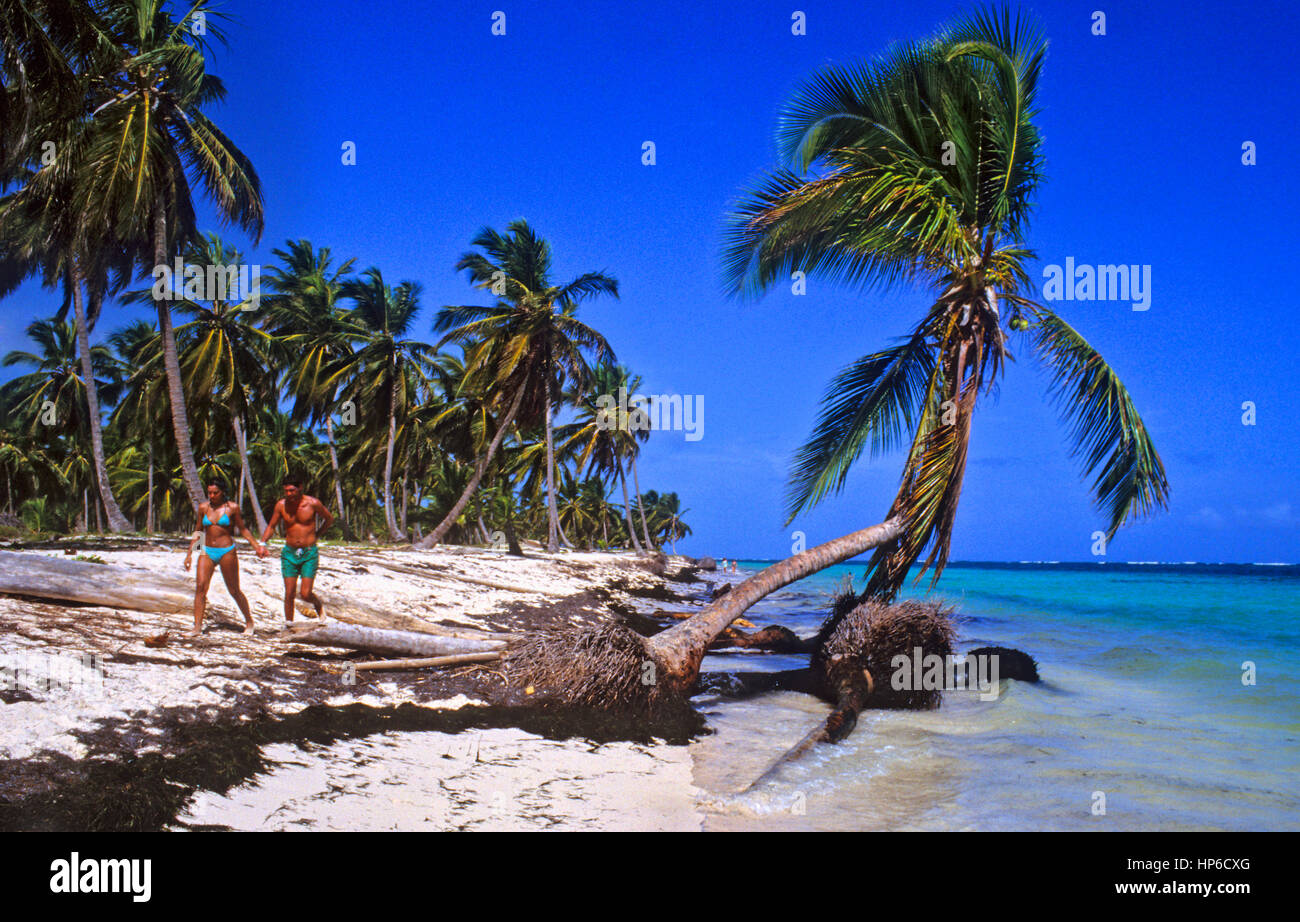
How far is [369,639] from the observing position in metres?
7.20

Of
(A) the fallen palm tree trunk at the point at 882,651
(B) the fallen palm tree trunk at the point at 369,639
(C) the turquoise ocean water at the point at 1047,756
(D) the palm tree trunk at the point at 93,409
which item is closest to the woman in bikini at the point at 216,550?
(B) the fallen palm tree trunk at the point at 369,639

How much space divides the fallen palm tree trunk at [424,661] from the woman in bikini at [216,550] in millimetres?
1391

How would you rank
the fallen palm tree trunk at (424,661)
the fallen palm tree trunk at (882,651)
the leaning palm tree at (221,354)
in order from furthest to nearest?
the leaning palm tree at (221,354) → the fallen palm tree trunk at (882,651) → the fallen palm tree trunk at (424,661)

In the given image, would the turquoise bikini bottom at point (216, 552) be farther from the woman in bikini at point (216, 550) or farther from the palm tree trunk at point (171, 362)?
the palm tree trunk at point (171, 362)

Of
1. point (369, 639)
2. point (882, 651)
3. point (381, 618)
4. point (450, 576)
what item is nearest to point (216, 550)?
point (369, 639)

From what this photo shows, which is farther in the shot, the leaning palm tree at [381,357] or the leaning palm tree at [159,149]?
the leaning palm tree at [381,357]

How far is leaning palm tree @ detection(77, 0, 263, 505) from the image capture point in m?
12.8

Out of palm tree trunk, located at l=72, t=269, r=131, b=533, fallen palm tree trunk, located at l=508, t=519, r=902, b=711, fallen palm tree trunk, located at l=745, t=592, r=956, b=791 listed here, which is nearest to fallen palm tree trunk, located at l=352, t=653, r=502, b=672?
fallen palm tree trunk, located at l=508, t=519, r=902, b=711

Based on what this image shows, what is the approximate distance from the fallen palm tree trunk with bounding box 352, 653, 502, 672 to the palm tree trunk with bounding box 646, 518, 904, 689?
5.38 feet

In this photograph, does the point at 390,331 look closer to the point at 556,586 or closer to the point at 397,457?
the point at 397,457

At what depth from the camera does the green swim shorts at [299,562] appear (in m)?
7.61

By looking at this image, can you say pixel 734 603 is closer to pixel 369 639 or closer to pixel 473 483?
pixel 369 639

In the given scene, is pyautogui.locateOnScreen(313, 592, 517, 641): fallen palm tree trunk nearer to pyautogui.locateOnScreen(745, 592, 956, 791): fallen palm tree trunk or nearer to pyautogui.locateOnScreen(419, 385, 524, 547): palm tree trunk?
pyautogui.locateOnScreen(745, 592, 956, 791): fallen palm tree trunk

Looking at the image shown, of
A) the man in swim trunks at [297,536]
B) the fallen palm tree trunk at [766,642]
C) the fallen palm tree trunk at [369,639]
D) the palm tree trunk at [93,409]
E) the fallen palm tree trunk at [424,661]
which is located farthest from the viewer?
the palm tree trunk at [93,409]
